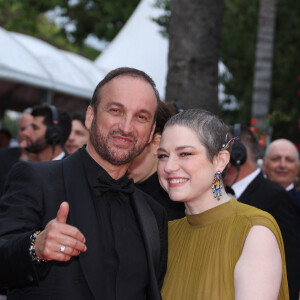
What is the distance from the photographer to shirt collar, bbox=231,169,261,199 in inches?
230

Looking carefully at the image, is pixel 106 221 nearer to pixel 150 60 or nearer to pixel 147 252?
pixel 147 252

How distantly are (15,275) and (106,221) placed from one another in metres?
0.65

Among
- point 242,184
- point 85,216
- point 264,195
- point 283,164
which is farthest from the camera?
point 283,164

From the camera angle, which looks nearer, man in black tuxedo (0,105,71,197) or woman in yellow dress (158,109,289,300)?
woman in yellow dress (158,109,289,300)

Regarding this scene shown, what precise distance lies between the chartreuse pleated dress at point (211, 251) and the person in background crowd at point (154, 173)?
884mm

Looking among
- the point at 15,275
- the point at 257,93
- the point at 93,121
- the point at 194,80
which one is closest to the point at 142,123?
the point at 93,121

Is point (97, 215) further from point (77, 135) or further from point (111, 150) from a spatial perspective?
point (77, 135)

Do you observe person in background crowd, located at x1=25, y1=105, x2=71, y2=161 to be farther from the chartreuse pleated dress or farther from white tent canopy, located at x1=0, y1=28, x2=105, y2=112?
white tent canopy, located at x1=0, y1=28, x2=105, y2=112

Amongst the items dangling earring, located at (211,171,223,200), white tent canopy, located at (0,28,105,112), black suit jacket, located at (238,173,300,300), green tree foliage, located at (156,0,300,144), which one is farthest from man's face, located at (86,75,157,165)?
green tree foliage, located at (156,0,300,144)

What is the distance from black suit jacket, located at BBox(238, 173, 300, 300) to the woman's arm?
1757 mm

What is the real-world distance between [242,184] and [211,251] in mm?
2609

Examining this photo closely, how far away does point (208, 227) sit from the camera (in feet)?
11.5

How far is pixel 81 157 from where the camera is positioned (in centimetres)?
352

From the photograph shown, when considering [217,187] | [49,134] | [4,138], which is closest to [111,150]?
[217,187]
